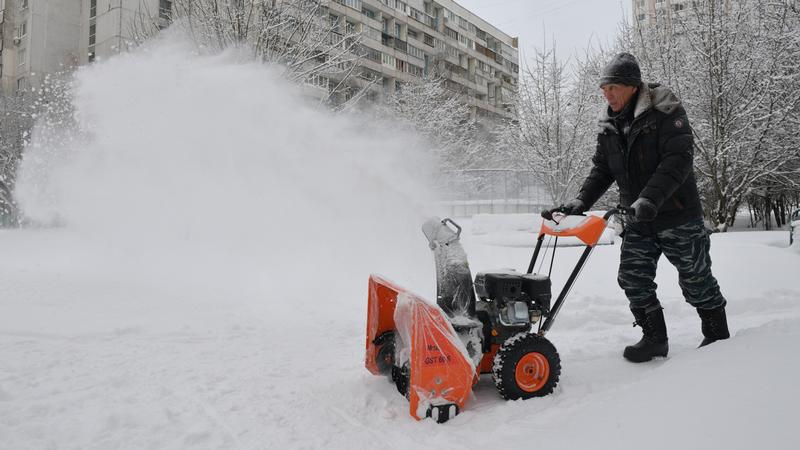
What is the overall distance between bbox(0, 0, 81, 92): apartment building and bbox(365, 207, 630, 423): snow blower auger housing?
39.6 metres

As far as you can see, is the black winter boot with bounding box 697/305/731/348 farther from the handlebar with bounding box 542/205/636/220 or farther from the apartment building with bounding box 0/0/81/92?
the apartment building with bounding box 0/0/81/92

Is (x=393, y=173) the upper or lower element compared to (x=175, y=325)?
upper

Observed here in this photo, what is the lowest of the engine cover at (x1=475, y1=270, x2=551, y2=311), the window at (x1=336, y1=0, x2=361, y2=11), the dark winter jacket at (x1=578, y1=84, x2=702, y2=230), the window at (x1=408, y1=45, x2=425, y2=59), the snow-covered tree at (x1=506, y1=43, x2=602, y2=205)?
the engine cover at (x1=475, y1=270, x2=551, y2=311)

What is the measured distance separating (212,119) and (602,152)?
208 inches

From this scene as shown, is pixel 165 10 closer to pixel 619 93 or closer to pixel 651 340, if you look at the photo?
pixel 619 93

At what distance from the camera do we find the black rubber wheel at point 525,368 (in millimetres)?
2650

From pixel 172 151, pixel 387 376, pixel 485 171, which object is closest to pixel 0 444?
pixel 387 376

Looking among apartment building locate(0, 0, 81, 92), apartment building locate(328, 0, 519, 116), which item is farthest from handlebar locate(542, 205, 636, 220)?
apartment building locate(0, 0, 81, 92)

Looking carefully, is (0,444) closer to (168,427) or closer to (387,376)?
(168,427)

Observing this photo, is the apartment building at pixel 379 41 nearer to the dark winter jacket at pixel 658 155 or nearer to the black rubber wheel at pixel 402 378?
the dark winter jacket at pixel 658 155

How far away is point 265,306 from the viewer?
558 centimetres

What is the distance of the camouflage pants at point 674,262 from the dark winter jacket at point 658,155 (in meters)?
0.09

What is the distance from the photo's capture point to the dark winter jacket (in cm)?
295

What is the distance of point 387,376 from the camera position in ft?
10.1
